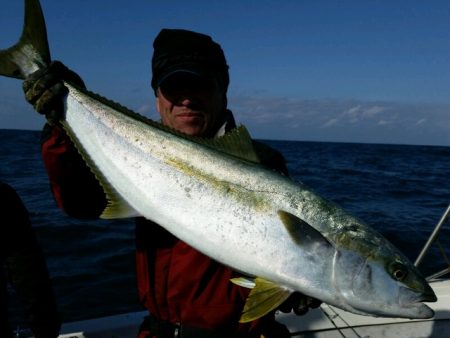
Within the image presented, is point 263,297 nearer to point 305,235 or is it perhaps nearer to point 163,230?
point 305,235

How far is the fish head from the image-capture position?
213 centimetres

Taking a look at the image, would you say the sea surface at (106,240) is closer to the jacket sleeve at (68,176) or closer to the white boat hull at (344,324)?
the jacket sleeve at (68,176)

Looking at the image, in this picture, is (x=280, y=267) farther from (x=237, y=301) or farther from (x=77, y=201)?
(x=77, y=201)

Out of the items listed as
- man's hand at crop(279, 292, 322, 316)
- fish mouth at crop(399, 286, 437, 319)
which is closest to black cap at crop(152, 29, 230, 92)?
Answer: man's hand at crop(279, 292, 322, 316)

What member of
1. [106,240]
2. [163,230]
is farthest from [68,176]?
[106,240]

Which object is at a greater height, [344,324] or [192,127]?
[192,127]

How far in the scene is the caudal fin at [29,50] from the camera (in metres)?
2.74

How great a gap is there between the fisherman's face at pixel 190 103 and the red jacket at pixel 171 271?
740mm

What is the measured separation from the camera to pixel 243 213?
90.8 inches

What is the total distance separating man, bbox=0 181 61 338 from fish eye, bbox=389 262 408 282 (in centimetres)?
247

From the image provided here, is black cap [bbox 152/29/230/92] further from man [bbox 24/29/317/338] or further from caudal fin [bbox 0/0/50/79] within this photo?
caudal fin [bbox 0/0/50/79]

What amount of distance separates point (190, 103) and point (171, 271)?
118 centimetres

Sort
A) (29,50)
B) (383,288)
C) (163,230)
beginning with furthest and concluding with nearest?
(163,230) < (29,50) < (383,288)

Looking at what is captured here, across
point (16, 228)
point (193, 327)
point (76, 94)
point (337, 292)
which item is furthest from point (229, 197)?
point (16, 228)
